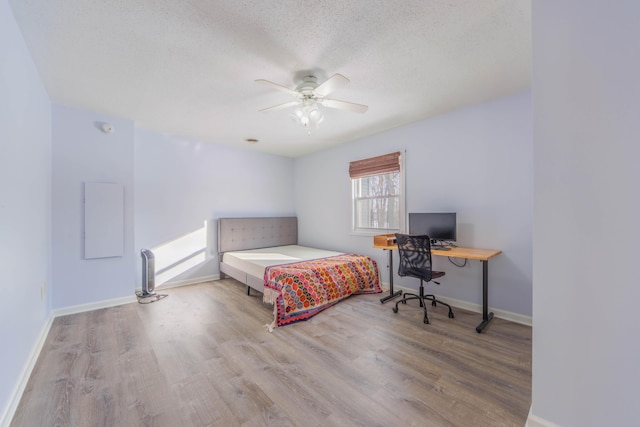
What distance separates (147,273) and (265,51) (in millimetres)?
3326

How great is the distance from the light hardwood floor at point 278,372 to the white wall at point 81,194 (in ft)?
1.31

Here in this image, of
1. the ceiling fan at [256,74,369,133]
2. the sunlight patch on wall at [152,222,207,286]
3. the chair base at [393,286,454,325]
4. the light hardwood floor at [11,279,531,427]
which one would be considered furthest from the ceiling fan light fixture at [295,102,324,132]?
the sunlight patch on wall at [152,222,207,286]

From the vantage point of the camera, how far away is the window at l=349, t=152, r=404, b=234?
3889mm

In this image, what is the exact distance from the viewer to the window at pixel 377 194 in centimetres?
389

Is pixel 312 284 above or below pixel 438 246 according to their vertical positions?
below

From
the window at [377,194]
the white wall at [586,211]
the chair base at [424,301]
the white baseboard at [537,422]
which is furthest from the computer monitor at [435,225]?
the white baseboard at [537,422]

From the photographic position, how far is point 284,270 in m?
3.14

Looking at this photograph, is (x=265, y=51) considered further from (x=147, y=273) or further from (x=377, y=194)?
(x=147, y=273)

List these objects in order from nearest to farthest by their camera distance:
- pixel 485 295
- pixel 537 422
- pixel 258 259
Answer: pixel 537 422
pixel 485 295
pixel 258 259

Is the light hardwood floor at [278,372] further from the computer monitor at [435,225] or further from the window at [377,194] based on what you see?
the window at [377,194]

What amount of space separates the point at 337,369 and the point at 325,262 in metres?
1.74

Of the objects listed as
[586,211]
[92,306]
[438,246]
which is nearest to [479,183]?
[438,246]

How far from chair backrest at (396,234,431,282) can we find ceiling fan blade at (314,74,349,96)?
1740 mm

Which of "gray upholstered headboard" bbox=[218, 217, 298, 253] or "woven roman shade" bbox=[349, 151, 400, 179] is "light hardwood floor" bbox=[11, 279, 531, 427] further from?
"woven roman shade" bbox=[349, 151, 400, 179]
